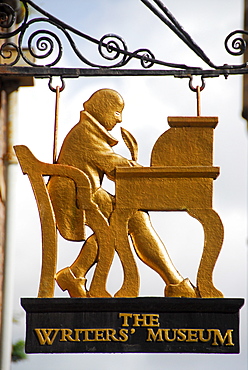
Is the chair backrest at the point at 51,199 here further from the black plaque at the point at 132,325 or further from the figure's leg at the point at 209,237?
the figure's leg at the point at 209,237

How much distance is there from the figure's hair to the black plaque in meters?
1.54

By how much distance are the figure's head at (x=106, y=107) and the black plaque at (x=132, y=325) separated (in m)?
1.44

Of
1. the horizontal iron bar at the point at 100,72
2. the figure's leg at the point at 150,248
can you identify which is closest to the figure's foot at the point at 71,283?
the figure's leg at the point at 150,248

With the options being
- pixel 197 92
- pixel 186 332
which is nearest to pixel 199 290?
pixel 186 332

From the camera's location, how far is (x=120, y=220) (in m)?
7.70

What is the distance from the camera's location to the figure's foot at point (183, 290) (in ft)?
24.7

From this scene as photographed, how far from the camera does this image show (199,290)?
7.54 m

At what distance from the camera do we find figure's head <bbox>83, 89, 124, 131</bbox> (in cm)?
801

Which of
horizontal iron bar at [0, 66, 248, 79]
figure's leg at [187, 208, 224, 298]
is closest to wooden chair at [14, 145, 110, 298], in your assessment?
horizontal iron bar at [0, 66, 248, 79]

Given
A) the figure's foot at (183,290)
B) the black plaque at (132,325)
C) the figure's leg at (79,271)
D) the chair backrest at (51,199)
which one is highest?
the chair backrest at (51,199)

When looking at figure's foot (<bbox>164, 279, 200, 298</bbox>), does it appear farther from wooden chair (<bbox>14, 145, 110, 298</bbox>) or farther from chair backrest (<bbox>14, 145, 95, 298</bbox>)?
chair backrest (<bbox>14, 145, 95, 298</bbox>)

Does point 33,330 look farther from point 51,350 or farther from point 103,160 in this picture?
point 103,160

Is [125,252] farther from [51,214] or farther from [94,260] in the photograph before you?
[51,214]

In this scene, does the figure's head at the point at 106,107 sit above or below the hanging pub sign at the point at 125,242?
above
